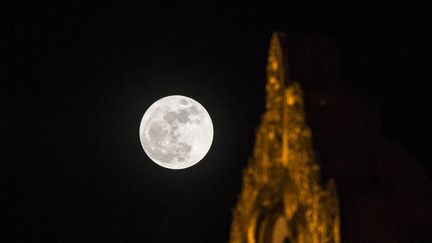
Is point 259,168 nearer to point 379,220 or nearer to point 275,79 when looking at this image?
point 275,79

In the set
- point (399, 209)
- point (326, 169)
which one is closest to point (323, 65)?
point (326, 169)

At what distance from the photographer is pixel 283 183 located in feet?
23.1

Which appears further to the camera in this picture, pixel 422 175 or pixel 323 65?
pixel 323 65

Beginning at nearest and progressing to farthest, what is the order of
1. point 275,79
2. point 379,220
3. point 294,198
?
point 379,220
point 294,198
point 275,79

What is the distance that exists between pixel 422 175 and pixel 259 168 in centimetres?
218

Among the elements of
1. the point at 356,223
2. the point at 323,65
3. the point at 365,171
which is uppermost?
the point at 323,65

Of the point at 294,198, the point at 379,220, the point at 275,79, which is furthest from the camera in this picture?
the point at 275,79

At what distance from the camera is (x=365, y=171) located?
589 centimetres

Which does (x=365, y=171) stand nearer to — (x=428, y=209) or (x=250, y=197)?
(x=428, y=209)

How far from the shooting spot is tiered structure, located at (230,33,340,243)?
6.14 metres

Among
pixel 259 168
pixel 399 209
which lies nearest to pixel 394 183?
pixel 399 209

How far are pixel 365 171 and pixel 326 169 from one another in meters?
0.35

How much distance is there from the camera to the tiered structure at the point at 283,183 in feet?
20.1

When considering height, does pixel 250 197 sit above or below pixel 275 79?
below
